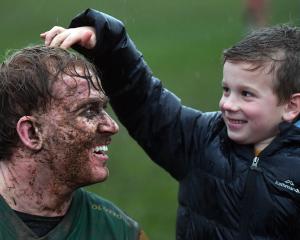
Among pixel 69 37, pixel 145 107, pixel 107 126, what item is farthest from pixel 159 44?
pixel 107 126

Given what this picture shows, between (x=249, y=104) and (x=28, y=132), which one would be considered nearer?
(x=28, y=132)

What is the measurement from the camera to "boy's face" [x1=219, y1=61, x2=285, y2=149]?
12.6 ft

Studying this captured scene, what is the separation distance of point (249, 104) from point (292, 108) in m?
0.23

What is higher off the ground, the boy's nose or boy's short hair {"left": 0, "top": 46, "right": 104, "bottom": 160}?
boy's short hair {"left": 0, "top": 46, "right": 104, "bottom": 160}

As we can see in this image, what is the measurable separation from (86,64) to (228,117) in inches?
27.0

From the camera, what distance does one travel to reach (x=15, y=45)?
15.0m

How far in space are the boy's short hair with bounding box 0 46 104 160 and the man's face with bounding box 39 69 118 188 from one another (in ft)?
0.12

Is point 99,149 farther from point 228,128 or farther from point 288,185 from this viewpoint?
point 288,185

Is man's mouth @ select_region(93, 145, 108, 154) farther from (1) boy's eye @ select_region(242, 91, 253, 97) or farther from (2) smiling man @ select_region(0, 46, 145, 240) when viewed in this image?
(1) boy's eye @ select_region(242, 91, 253, 97)

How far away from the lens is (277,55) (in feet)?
12.9

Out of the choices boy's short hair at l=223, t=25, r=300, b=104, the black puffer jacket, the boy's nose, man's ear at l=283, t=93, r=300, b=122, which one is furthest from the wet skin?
man's ear at l=283, t=93, r=300, b=122

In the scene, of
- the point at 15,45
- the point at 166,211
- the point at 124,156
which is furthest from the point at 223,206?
the point at 15,45

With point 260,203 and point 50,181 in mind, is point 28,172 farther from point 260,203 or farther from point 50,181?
point 260,203

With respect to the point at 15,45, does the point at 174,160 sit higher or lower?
higher
